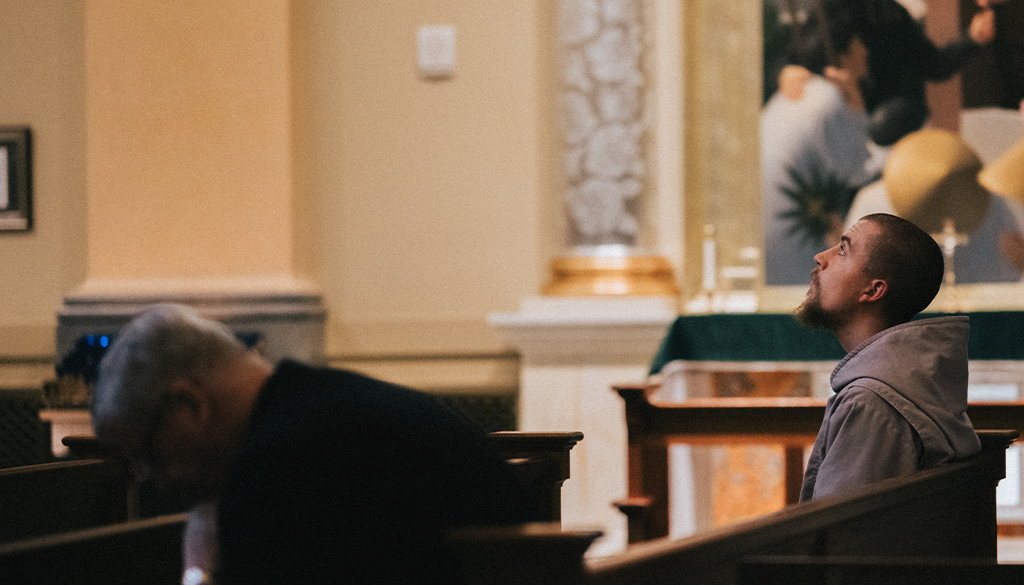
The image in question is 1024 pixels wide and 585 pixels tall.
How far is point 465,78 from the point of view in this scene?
20.0 ft

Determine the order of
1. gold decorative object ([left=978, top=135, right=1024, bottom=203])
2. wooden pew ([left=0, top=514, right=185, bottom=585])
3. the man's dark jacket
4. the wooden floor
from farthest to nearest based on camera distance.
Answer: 1. gold decorative object ([left=978, top=135, right=1024, bottom=203])
2. the wooden floor
3. wooden pew ([left=0, top=514, right=185, bottom=585])
4. the man's dark jacket

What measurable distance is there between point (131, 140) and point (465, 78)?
1.79 m

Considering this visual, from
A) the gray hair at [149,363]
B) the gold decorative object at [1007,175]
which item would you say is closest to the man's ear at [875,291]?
the gray hair at [149,363]

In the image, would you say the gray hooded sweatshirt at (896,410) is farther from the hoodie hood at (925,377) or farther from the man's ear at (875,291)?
the man's ear at (875,291)

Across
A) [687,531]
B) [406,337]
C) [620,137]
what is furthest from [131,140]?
[687,531]

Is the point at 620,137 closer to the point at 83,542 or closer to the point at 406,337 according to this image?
the point at 406,337

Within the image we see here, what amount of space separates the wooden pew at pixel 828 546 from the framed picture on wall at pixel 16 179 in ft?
17.5

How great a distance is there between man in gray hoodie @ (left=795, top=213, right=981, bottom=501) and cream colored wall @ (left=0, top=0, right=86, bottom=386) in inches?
190

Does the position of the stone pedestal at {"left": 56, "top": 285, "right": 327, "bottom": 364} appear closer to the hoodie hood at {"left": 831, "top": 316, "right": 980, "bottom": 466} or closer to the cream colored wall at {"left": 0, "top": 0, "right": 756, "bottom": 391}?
the cream colored wall at {"left": 0, "top": 0, "right": 756, "bottom": 391}

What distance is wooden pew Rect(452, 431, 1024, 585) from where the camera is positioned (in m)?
1.21

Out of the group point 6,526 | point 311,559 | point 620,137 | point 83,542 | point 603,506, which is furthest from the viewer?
point 620,137

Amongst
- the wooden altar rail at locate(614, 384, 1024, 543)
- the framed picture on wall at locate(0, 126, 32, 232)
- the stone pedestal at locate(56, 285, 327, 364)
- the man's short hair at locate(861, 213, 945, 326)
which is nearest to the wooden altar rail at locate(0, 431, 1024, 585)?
the man's short hair at locate(861, 213, 945, 326)

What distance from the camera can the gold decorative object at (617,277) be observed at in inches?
233

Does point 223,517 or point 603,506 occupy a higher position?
point 223,517
